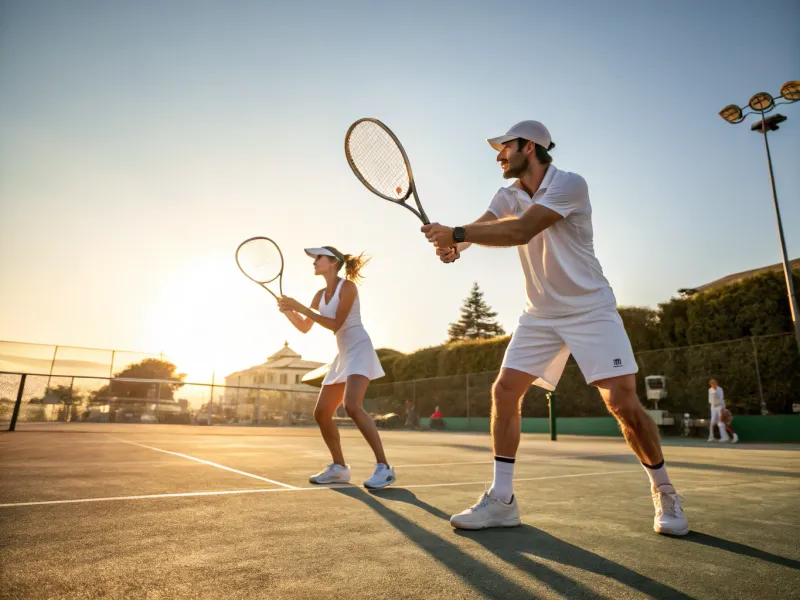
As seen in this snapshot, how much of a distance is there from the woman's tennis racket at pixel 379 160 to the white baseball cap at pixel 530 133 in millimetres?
1111

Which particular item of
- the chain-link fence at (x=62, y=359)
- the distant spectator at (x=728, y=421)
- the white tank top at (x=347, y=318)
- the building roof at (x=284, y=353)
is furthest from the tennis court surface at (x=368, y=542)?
the building roof at (x=284, y=353)

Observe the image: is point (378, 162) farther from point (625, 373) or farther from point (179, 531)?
point (179, 531)

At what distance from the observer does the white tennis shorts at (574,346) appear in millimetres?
2508

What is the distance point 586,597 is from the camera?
57.1 inches

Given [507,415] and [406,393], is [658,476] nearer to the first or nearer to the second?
[507,415]

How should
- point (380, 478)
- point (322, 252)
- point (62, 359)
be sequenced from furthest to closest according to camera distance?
point (62, 359) → point (322, 252) → point (380, 478)

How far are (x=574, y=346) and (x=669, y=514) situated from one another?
82 cm

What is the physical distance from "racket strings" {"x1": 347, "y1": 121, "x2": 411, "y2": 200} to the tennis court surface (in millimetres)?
2132

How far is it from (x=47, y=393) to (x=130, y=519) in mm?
18965

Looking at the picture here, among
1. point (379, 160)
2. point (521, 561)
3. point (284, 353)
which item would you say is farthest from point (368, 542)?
point (284, 353)

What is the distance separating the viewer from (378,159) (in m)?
4.11

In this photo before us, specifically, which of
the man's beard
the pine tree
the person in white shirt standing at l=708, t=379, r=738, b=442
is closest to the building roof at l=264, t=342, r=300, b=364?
the pine tree

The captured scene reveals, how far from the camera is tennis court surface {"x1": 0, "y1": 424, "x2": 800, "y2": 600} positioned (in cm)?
152

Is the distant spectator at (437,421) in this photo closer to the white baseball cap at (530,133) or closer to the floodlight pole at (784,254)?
the floodlight pole at (784,254)
